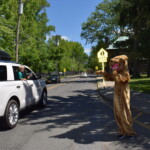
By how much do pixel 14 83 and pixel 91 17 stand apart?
136ft

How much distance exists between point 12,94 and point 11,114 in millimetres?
555

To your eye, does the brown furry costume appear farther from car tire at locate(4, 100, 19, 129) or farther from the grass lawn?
the grass lawn

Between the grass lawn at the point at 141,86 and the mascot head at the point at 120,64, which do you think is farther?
the grass lawn at the point at 141,86

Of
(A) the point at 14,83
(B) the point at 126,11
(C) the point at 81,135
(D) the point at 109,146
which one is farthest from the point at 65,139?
(B) the point at 126,11

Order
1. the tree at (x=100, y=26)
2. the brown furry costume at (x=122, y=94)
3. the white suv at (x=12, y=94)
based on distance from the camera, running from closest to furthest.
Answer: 1. the brown furry costume at (x=122, y=94)
2. the white suv at (x=12, y=94)
3. the tree at (x=100, y=26)

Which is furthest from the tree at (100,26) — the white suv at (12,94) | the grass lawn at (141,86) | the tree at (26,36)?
the white suv at (12,94)

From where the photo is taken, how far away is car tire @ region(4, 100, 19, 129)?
→ 19.5 ft

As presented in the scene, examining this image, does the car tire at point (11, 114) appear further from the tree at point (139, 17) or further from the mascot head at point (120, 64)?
→ the tree at point (139, 17)

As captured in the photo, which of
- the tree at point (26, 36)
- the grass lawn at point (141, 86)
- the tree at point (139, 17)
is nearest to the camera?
the tree at point (139, 17)

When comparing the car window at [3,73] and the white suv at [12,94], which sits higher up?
the car window at [3,73]

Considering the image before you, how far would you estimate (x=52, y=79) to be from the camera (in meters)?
33.5

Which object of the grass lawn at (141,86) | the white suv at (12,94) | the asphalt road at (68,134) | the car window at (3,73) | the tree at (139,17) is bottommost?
the asphalt road at (68,134)

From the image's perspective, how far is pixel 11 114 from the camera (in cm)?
623

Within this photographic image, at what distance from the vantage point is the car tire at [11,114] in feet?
19.5
